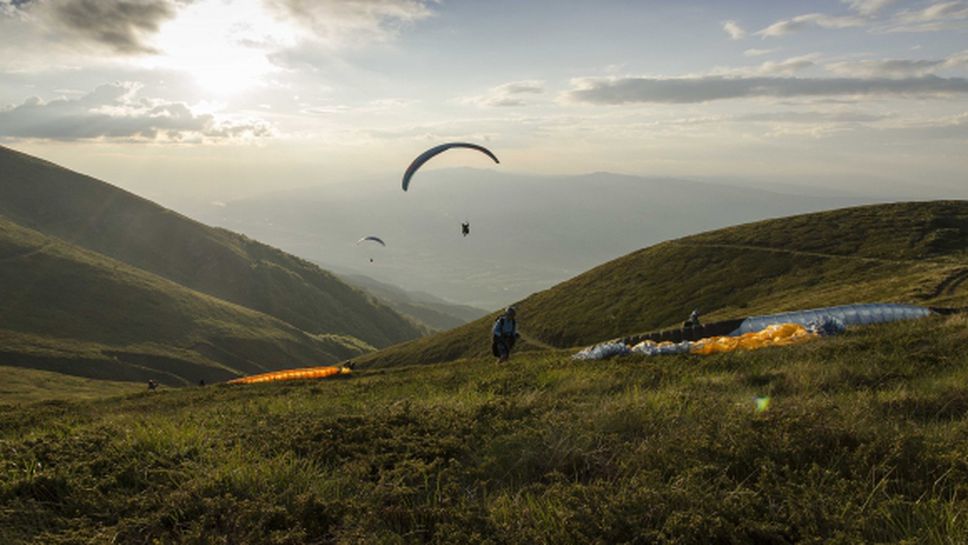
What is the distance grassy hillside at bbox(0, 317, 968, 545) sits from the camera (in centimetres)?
467

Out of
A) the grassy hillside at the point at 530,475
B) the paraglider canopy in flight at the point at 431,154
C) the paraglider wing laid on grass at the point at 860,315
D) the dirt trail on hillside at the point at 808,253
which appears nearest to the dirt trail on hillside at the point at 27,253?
the paraglider canopy in flight at the point at 431,154

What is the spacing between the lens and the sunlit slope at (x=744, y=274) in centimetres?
6981

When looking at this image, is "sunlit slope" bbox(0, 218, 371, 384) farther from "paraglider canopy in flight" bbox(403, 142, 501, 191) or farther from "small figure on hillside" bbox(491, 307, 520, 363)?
"small figure on hillside" bbox(491, 307, 520, 363)

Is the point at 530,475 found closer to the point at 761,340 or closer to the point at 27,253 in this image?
the point at 761,340

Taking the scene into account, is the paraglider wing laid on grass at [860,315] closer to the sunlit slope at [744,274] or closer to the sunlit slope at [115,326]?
the sunlit slope at [744,274]

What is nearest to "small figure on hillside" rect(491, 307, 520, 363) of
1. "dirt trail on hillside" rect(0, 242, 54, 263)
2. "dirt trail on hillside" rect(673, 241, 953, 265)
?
"dirt trail on hillside" rect(673, 241, 953, 265)

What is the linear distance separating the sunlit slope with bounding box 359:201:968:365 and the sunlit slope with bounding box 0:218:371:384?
7178cm

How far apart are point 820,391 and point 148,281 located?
217036 millimetres

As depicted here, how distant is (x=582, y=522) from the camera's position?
4.73 metres

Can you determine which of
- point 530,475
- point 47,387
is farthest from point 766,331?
point 47,387

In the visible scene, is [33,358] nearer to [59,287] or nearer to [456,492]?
[59,287]

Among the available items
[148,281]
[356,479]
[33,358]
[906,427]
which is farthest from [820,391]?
[148,281]

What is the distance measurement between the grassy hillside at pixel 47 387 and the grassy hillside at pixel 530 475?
89363 millimetres

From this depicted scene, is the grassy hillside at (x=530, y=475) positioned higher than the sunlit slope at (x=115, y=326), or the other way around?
the grassy hillside at (x=530, y=475)
